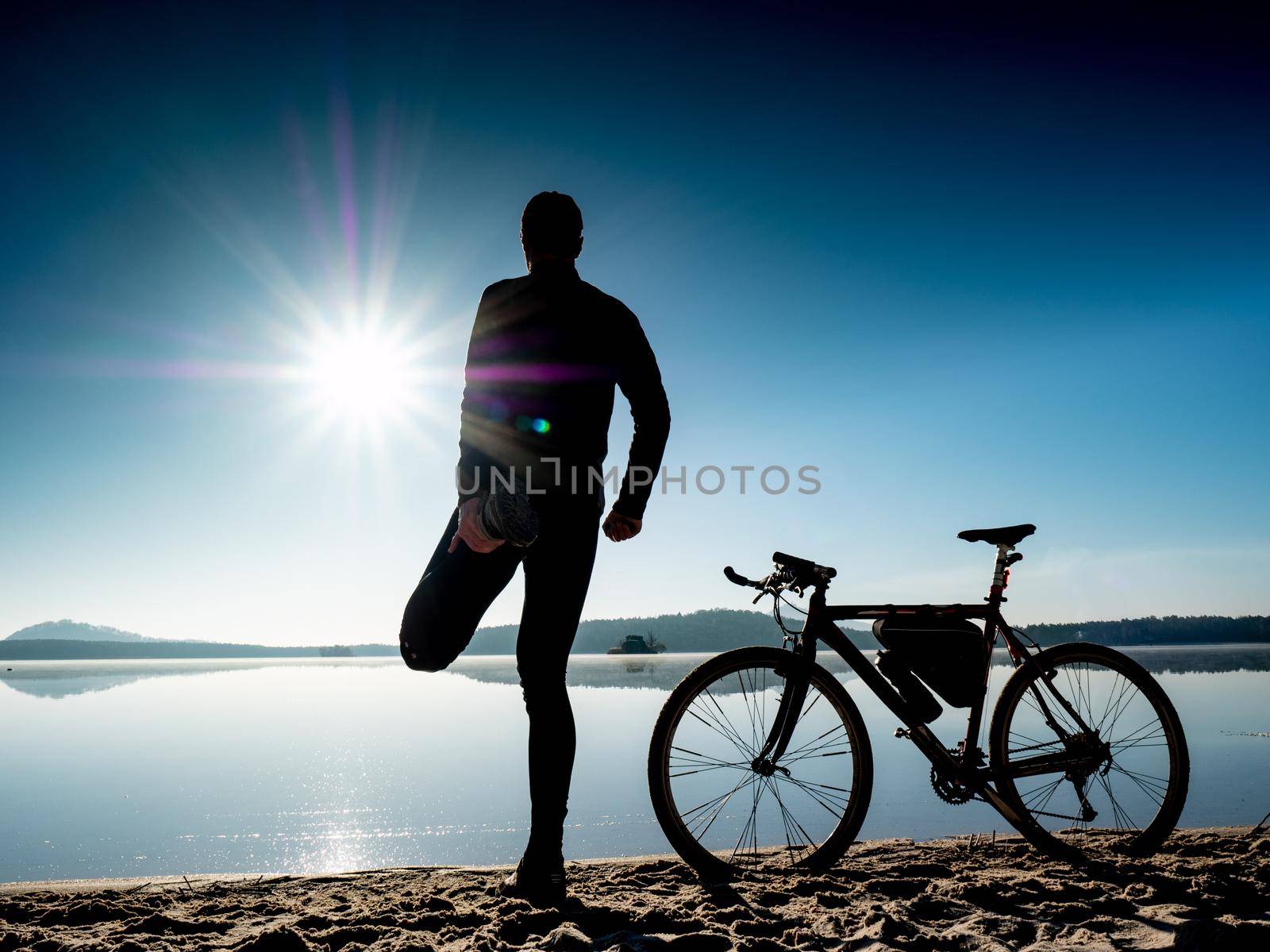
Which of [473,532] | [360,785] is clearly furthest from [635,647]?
[473,532]

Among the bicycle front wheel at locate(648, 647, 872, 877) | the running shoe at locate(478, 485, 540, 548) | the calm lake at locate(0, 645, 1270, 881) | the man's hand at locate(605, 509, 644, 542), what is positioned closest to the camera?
the running shoe at locate(478, 485, 540, 548)

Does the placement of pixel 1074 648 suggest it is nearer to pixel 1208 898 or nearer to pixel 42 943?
pixel 1208 898

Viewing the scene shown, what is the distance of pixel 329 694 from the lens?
13.1 metres

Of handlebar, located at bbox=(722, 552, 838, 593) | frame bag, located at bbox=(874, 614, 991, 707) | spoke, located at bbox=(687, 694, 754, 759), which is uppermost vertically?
handlebar, located at bbox=(722, 552, 838, 593)

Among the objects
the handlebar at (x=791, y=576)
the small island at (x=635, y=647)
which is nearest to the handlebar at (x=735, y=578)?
the handlebar at (x=791, y=576)

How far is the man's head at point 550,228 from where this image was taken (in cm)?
257

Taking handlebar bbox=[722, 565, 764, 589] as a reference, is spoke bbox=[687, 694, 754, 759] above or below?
below

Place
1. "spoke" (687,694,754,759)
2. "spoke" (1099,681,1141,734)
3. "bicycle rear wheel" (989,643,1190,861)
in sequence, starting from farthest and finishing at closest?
"spoke" (1099,681,1141,734) < "bicycle rear wheel" (989,643,1190,861) < "spoke" (687,694,754,759)

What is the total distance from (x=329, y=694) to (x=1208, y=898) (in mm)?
13737

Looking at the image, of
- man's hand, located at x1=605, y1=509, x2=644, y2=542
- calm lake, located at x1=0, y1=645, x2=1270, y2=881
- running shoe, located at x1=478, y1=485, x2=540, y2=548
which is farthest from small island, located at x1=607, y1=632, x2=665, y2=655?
running shoe, located at x1=478, y1=485, x2=540, y2=548

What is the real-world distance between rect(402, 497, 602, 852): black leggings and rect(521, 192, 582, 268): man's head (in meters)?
0.97

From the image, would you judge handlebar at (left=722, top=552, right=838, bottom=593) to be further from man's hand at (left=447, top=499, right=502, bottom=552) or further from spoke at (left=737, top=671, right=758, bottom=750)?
man's hand at (left=447, top=499, right=502, bottom=552)

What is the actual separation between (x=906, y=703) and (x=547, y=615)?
1638 mm

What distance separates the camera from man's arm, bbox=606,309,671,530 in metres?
2.61
